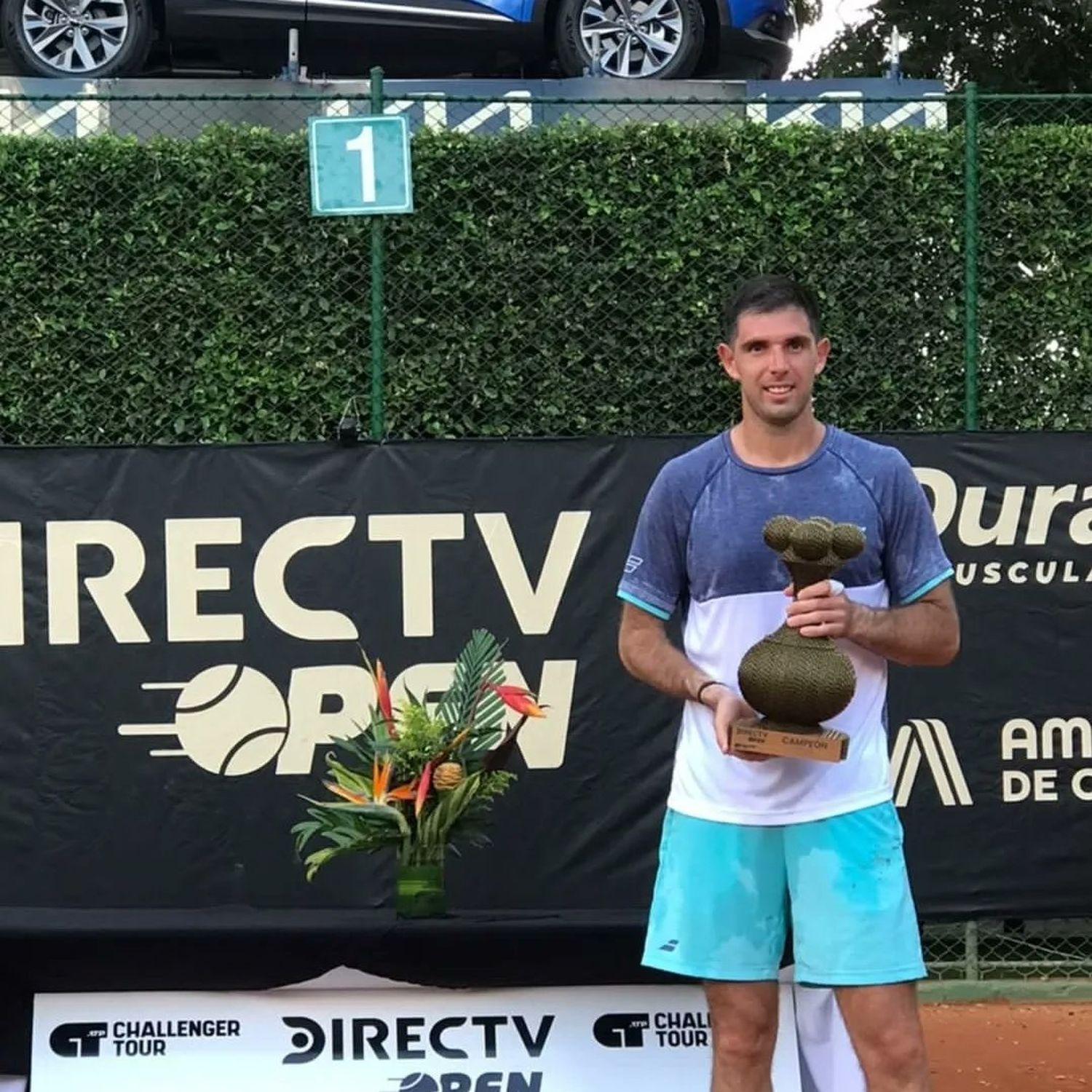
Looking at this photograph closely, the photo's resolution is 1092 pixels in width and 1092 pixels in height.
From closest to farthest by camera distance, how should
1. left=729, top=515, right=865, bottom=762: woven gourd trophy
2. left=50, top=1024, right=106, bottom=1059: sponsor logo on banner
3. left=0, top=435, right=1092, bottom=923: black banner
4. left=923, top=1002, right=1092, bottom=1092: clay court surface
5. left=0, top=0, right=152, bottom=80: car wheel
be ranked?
left=729, top=515, right=865, bottom=762: woven gourd trophy
left=50, top=1024, right=106, bottom=1059: sponsor logo on banner
left=923, top=1002, right=1092, bottom=1092: clay court surface
left=0, top=435, right=1092, bottom=923: black banner
left=0, top=0, right=152, bottom=80: car wheel

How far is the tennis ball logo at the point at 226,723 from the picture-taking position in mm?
5488

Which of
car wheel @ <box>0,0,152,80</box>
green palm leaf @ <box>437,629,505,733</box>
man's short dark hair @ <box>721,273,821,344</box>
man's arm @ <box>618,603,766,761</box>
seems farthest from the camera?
car wheel @ <box>0,0,152,80</box>

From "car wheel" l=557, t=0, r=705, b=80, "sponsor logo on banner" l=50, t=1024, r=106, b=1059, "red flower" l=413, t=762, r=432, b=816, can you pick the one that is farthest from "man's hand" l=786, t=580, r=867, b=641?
"car wheel" l=557, t=0, r=705, b=80

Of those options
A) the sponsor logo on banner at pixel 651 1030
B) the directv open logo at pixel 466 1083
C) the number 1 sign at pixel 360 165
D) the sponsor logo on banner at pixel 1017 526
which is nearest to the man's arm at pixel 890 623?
the sponsor logo on banner at pixel 651 1030

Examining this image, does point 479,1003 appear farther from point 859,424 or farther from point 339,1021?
point 859,424

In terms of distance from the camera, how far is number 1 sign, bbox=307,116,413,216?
18.8 ft

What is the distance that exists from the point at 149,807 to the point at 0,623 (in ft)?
2.33

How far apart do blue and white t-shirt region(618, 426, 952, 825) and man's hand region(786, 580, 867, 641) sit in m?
0.13

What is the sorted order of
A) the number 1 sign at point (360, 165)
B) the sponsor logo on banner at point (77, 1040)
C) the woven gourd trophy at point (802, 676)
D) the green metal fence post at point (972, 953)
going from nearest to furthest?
the woven gourd trophy at point (802, 676) < the sponsor logo on banner at point (77, 1040) < the number 1 sign at point (360, 165) < the green metal fence post at point (972, 953)

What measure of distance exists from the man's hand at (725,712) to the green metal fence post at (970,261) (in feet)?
9.57

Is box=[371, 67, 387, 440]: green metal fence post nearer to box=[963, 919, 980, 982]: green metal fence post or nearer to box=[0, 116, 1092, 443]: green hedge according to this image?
box=[0, 116, 1092, 443]: green hedge

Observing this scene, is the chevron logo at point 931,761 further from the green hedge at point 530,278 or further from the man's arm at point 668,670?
the man's arm at point 668,670

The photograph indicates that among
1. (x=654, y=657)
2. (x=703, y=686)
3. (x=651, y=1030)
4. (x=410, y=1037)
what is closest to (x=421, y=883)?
(x=410, y=1037)

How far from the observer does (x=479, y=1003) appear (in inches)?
172
